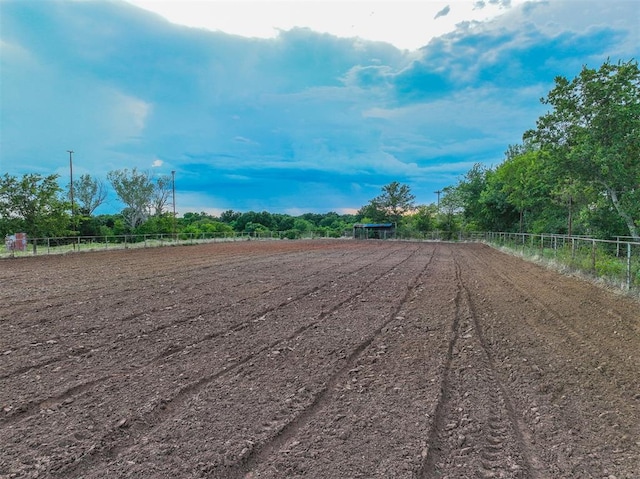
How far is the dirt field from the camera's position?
2.43 metres

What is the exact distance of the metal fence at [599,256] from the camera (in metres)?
8.70

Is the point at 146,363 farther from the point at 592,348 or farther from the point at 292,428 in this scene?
the point at 592,348

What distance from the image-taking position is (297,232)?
60531 mm

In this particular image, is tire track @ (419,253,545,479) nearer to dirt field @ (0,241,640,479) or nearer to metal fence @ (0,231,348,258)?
dirt field @ (0,241,640,479)

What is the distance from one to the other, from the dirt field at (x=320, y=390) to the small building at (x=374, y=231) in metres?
52.3

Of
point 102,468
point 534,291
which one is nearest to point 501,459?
point 102,468

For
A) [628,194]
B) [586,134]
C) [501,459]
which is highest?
[586,134]

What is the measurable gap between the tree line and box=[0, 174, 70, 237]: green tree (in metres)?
0.06

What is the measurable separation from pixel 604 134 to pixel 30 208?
1371 inches

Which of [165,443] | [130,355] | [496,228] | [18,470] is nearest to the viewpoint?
[18,470]

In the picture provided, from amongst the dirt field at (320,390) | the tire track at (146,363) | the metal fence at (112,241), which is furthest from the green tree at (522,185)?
the metal fence at (112,241)

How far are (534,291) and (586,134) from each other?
1006cm

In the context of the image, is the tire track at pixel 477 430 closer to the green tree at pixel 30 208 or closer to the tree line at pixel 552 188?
the tree line at pixel 552 188

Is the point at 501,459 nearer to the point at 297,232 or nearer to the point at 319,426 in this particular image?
→ the point at 319,426
